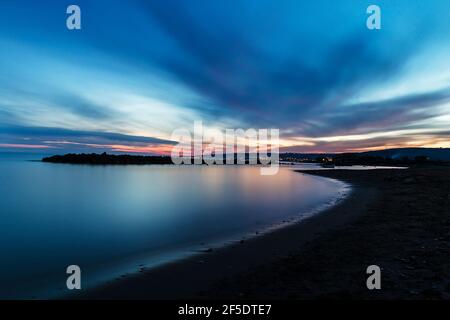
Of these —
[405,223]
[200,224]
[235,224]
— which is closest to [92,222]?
[200,224]

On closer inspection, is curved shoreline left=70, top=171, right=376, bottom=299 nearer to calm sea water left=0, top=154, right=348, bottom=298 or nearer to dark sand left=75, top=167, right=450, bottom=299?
dark sand left=75, top=167, right=450, bottom=299

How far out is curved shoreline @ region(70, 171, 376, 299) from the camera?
6449 mm

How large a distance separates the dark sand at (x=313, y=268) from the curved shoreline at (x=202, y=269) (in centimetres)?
2

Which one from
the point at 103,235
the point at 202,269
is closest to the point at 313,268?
the point at 202,269

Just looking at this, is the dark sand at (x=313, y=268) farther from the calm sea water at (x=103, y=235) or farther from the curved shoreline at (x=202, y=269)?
the calm sea water at (x=103, y=235)

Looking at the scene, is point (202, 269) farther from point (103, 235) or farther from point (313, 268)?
point (103, 235)

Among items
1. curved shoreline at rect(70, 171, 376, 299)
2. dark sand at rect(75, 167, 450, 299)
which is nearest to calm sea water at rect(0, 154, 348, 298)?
curved shoreline at rect(70, 171, 376, 299)

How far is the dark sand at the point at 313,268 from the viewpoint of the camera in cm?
596

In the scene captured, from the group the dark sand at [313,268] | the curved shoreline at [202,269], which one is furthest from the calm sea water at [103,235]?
the dark sand at [313,268]

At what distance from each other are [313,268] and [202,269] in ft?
10.1

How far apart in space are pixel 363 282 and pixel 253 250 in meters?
4.09
